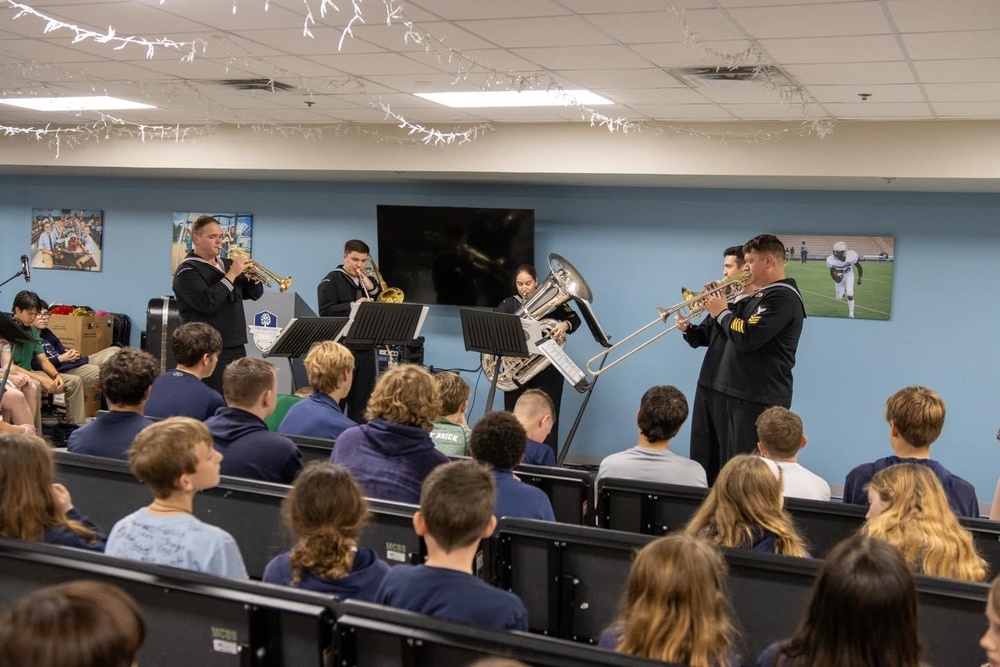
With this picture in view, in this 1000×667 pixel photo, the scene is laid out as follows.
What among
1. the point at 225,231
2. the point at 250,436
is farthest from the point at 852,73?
the point at 225,231

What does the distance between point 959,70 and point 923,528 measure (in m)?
2.95

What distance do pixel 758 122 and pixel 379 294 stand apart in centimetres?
319

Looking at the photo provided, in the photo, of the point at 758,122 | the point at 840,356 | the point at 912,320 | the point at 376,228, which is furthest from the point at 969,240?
the point at 376,228

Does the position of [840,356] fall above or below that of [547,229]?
below

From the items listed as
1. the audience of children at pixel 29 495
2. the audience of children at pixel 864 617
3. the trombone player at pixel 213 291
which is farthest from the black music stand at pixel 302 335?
the audience of children at pixel 864 617

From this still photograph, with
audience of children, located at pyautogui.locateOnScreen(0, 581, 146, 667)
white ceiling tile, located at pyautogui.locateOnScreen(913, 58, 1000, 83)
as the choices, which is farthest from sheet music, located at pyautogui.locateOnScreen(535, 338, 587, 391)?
audience of children, located at pyautogui.locateOnScreen(0, 581, 146, 667)

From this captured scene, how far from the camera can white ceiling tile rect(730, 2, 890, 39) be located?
3.68 m

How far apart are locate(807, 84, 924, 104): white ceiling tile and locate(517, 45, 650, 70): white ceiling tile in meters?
1.11

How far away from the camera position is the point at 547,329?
6633mm

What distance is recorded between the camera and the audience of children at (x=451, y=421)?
4.00 metres

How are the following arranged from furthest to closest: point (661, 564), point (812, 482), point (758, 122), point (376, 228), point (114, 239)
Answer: point (114, 239)
point (376, 228)
point (758, 122)
point (812, 482)
point (661, 564)

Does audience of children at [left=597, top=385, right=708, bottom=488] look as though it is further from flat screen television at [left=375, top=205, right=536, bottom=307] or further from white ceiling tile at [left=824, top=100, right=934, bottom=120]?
flat screen television at [left=375, top=205, right=536, bottom=307]

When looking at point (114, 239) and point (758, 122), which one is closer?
point (758, 122)

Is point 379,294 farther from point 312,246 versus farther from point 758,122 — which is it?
point 758,122
